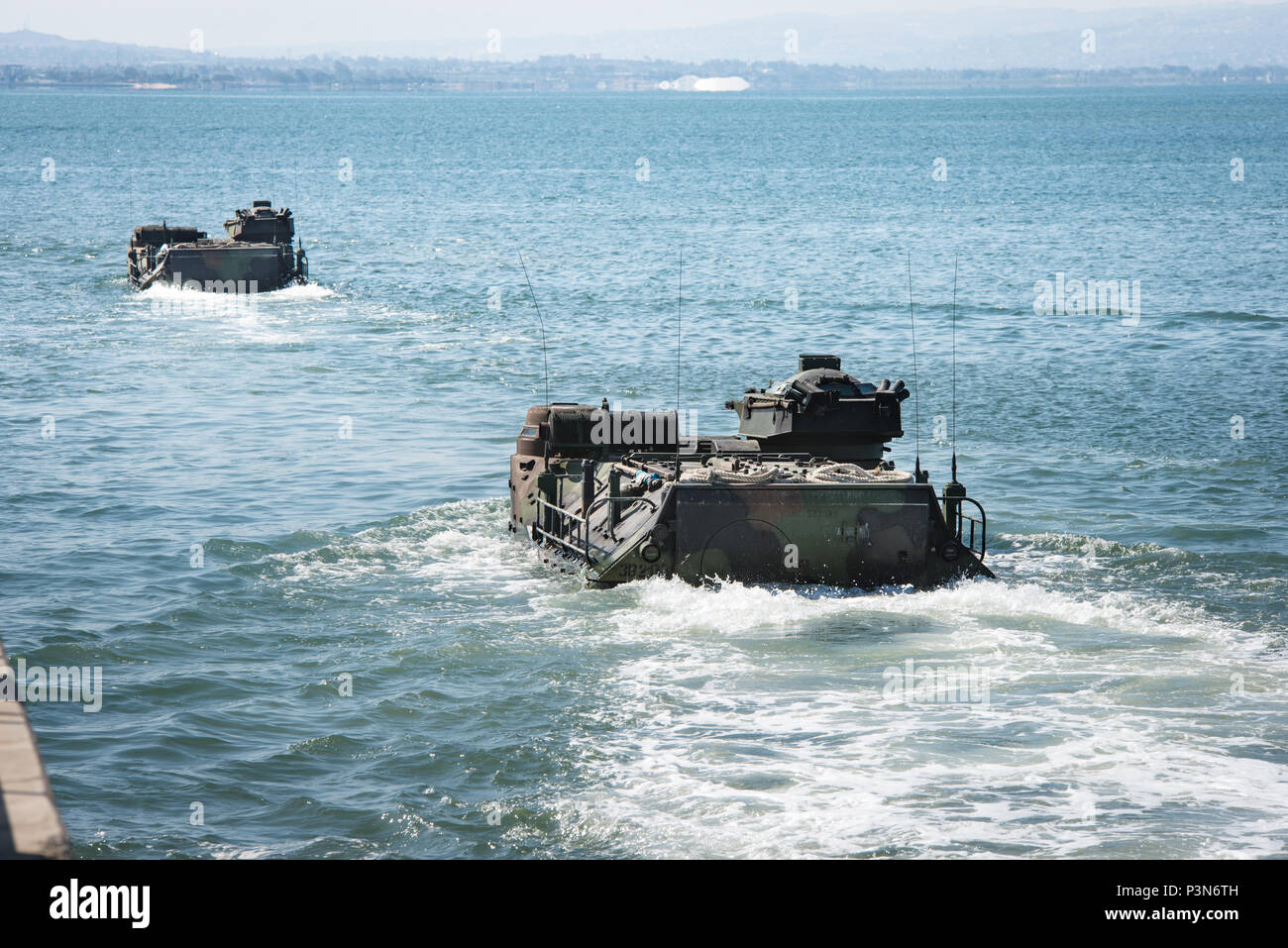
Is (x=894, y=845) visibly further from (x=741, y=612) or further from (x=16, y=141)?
(x=16, y=141)

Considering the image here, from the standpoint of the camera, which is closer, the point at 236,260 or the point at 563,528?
the point at 563,528

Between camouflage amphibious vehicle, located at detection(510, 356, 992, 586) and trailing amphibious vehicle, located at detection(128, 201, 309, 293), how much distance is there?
3169cm

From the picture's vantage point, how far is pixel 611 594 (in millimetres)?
19812

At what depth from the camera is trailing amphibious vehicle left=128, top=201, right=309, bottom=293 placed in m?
51.3

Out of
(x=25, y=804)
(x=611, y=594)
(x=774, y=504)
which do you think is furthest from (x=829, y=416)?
(x=25, y=804)

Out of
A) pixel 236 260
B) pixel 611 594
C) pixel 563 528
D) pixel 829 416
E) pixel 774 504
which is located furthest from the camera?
pixel 236 260

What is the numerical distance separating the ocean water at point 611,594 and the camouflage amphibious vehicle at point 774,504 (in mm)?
404

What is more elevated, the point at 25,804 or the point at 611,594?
the point at 25,804

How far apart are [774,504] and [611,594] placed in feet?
7.77

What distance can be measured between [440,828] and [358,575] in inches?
326

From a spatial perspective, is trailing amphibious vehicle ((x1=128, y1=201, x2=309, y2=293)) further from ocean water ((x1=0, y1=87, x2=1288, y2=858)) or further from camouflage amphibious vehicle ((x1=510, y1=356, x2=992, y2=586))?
camouflage amphibious vehicle ((x1=510, y1=356, x2=992, y2=586))

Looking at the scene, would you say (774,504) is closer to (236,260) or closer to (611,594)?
(611,594)

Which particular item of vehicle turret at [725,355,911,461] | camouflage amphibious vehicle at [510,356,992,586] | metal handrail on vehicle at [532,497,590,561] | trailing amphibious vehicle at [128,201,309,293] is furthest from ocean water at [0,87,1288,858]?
vehicle turret at [725,355,911,461]
